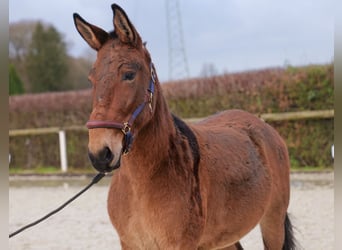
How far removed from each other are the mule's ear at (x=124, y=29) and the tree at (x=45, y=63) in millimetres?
26902

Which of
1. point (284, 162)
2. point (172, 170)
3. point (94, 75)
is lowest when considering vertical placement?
point (284, 162)

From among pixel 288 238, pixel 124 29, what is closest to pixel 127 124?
pixel 124 29

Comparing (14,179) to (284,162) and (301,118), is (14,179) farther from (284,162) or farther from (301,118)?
(284,162)

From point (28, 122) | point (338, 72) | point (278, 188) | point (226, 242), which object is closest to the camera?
point (338, 72)

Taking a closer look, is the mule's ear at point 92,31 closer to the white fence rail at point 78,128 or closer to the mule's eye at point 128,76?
the mule's eye at point 128,76

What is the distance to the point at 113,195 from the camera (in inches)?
102

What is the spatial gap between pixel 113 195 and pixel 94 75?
78 cm

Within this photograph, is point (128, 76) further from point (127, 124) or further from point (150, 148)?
point (150, 148)

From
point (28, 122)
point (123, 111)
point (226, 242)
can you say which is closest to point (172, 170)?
point (123, 111)

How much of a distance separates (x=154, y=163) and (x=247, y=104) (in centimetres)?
936

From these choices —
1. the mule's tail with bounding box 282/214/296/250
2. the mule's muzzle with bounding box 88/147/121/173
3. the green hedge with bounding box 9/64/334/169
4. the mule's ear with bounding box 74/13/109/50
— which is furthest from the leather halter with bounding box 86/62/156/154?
the green hedge with bounding box 9/64/334/169

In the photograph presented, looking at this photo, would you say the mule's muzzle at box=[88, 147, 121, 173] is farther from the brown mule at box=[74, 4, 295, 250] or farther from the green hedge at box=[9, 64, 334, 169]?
the green hedge at box=[9, 64, 334, 169]

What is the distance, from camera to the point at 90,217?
23.9 ft

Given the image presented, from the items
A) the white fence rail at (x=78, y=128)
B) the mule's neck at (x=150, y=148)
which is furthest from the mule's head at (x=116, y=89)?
the white fence rail at (x=78, y=128)
